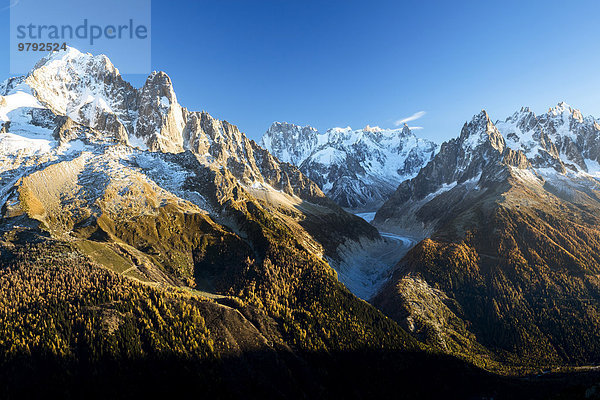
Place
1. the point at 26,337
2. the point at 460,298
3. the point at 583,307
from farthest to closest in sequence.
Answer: the point at 460,298 < the point at 583,307 < the point at 26,337

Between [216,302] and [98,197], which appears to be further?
[98,197]

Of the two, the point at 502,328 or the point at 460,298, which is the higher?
the point at 460,298

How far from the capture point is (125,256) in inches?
6083

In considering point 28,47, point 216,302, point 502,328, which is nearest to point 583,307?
point 502,328

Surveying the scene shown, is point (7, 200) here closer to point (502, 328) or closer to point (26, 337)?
point (26, 337)

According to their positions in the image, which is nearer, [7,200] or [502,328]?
[502,328]

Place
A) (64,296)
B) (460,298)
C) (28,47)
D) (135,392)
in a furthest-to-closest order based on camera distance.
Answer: (460,298) < (28,47) < (64,296) < (135,392)

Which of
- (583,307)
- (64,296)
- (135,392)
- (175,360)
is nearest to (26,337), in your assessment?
(64,296)

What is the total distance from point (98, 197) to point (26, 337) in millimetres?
108334

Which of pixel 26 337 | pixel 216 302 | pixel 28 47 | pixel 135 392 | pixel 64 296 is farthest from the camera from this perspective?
pixel 28 47

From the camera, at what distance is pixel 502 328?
523ft

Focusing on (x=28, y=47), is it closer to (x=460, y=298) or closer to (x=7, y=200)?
(x=7, y=200)

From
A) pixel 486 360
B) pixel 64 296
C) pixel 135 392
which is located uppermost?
pixel 64 296

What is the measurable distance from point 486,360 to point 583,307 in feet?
236
